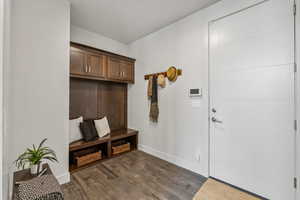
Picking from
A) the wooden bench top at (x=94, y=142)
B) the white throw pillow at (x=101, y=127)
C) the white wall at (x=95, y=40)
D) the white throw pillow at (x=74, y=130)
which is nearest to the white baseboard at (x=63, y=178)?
the wooden bench top at (x=94, y=142)

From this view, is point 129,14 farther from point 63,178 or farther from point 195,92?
point 63,178

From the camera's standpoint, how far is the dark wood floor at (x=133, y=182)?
167 cm

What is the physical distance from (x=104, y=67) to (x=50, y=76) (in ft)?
3.58

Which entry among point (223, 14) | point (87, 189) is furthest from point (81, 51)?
point (223, 14)

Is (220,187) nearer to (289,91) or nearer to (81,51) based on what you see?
(289,91)

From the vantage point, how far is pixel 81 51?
2.40 m

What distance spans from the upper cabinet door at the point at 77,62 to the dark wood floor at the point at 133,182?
1.75 m

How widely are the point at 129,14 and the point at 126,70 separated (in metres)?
1.17

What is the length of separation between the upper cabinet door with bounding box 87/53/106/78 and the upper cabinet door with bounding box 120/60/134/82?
1.47 feet

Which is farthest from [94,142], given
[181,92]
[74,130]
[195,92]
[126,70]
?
[195,92]

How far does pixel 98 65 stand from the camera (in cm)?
265

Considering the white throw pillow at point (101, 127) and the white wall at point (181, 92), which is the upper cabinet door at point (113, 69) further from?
the white throw pillow at point (101, 127)

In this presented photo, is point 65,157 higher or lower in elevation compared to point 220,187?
higher

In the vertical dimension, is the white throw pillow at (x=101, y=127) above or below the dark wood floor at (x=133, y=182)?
above
